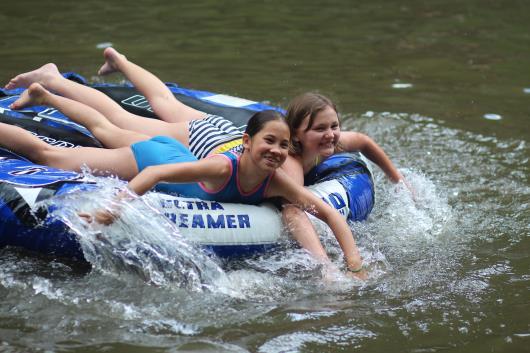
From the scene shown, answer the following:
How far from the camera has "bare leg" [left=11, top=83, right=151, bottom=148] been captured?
4805mm

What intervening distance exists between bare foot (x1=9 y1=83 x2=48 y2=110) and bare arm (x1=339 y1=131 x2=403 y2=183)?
1.90m

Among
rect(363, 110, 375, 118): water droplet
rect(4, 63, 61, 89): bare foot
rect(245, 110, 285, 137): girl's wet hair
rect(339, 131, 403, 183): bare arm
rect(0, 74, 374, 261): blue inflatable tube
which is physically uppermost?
rect(245, 110, 285, 137): girl's wet hair

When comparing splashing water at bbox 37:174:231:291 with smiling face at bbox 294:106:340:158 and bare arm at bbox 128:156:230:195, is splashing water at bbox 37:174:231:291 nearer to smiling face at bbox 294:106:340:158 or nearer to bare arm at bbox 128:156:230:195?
bare arm at bbox 128:156:230:195

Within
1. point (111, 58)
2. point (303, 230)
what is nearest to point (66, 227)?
point (303, 230)

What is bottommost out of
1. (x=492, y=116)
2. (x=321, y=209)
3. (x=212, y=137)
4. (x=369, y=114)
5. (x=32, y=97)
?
(x=492, y=116)

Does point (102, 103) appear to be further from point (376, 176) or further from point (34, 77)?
point (376, 176)

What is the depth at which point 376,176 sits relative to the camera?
20.0 feet

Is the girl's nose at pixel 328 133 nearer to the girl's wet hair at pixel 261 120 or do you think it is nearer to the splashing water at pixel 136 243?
the girl's wet hair at pixel 261 120

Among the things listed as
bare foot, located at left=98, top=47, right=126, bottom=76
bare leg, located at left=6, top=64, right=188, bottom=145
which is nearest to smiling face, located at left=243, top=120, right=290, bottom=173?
bare leg, located at left=6, top=64, right=188, bottom=145

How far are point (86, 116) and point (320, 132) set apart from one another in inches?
53.9

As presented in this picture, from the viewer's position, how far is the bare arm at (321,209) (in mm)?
4441

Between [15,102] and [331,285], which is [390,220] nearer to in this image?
[331,285]

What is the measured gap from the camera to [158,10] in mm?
10047

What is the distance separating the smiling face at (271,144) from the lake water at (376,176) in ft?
1.76
